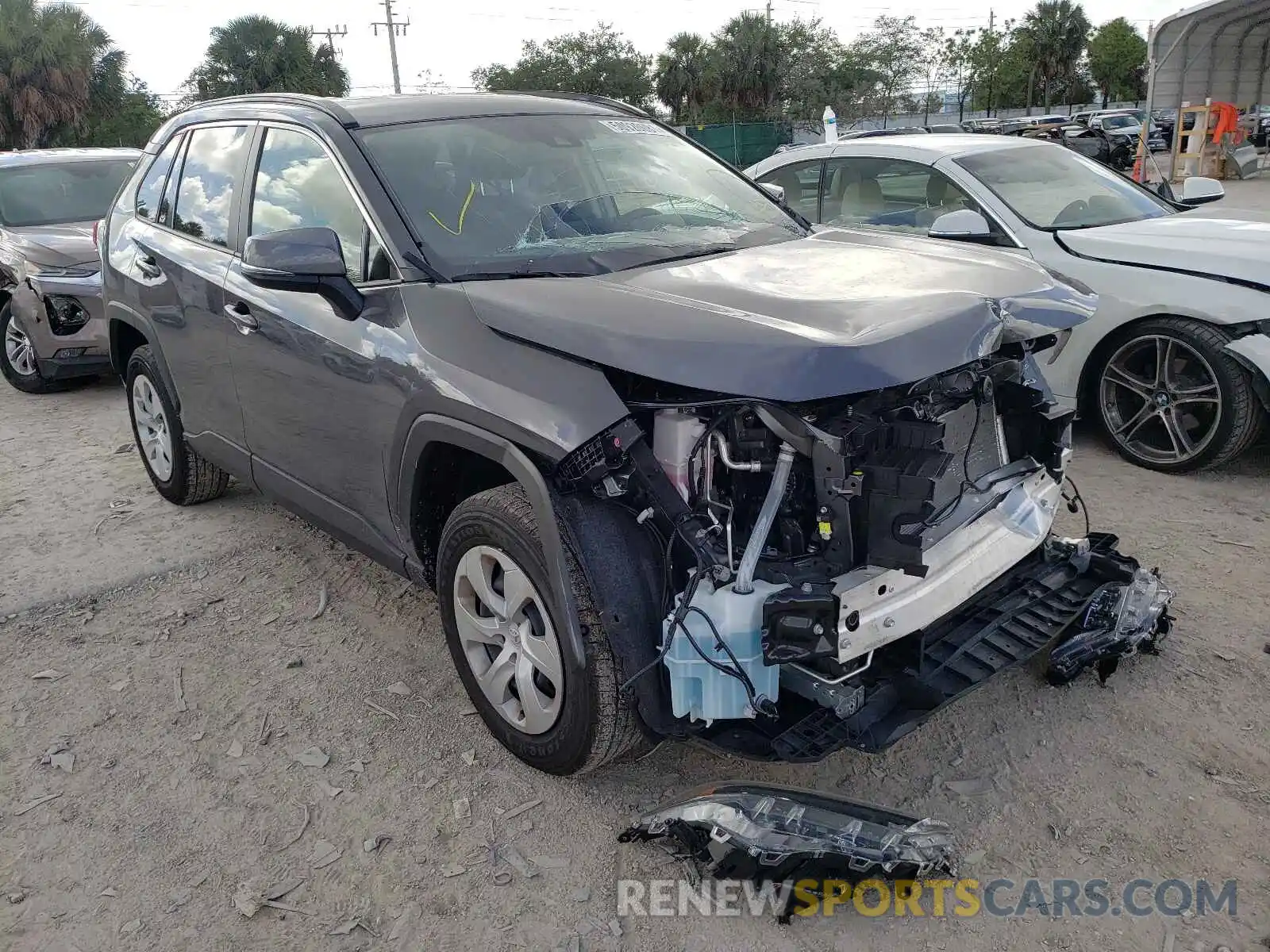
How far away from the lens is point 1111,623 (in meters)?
3.15

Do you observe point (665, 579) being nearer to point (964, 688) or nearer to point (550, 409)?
point (550, 409)

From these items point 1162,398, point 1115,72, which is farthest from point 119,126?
point 1115,72

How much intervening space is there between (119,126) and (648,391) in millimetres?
45456

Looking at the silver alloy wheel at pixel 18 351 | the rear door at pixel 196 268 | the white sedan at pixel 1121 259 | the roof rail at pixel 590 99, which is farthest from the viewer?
the silver alloy wheel at pixel 18 351

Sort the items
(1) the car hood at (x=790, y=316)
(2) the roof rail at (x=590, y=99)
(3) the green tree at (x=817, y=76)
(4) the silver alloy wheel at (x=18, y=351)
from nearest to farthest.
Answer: (1) the car hood at (x=790, y=316), (2) the roof rail at (x=590, y=99), (4) the silver alloy wheel at (x=18, y=351), (3) the green tree at (x=817, y=76)

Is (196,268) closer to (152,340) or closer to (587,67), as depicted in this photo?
(152,340)

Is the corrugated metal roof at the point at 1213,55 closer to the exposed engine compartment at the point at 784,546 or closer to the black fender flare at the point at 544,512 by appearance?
the exposed engine compartment at the point at 784,546

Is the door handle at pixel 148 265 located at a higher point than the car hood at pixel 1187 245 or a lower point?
higher

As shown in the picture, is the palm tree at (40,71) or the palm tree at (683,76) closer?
the palm tree at (40,71)

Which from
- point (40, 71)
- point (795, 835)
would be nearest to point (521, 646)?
point (795, 835)

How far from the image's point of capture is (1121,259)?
4941 millimetres

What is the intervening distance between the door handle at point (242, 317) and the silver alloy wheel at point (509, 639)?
1376 mm

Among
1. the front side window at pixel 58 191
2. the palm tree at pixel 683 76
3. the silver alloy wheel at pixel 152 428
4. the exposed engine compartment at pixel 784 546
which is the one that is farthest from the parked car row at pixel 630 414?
the palm tree at pixel 683 76

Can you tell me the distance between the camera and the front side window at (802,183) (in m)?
6.34
